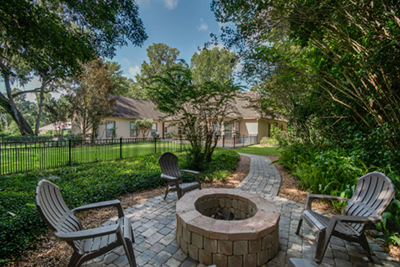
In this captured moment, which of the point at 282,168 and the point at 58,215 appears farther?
the point at 282,168

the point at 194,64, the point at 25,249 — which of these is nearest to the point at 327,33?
the point at 25,249

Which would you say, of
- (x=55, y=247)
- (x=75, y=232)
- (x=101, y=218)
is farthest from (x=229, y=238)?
(x=101, y=218)

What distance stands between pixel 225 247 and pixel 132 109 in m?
21.8

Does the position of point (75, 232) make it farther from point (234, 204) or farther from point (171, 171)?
point (171, 171)

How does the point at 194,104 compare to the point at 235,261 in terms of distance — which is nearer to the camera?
the point at 235,261

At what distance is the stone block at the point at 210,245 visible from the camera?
2.21 metres

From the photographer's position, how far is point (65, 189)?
4.19 meters

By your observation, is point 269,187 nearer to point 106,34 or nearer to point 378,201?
point 378,201

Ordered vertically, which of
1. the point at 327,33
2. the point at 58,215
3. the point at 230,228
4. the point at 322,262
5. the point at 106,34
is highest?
the point at 106,34

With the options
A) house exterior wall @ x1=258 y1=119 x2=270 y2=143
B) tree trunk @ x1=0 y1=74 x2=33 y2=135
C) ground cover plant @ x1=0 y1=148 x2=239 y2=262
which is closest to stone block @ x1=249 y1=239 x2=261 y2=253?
ground cover plant @ x1=0 y1=148 x2=239 y2=262

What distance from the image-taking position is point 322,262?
7.79 feet

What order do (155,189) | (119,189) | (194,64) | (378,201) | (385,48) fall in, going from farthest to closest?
(194,64), (155,189), (119,189), (385,48), (378,201)

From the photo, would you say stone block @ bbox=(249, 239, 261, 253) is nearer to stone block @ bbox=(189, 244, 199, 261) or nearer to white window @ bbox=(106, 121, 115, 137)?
stone block @ bbox=(189, 244, 199, 261)

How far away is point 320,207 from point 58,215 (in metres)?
4.96
